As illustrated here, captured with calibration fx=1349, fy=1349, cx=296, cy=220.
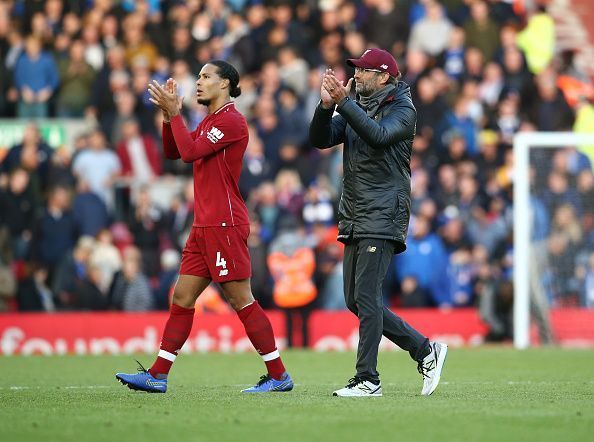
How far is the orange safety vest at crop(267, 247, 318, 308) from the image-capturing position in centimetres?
1817

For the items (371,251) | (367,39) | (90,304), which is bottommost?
(90,304)

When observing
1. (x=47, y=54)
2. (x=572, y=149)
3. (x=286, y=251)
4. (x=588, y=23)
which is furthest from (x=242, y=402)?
(x=588, y=23)

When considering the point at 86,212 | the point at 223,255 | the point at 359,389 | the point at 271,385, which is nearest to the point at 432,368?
the point at 359,389

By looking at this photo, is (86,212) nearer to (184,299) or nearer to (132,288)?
(132,288)

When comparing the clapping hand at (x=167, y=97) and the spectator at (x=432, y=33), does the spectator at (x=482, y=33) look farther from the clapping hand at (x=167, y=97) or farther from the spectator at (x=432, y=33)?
the clapping hand at (x=167, y=97)

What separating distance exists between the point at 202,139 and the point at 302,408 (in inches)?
85.2

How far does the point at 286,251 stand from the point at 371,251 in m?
8.85

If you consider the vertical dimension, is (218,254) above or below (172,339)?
above

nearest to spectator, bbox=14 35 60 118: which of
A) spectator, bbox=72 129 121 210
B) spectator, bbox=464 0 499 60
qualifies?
spectator, bbox=72 129 121 210

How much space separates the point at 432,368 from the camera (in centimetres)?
977

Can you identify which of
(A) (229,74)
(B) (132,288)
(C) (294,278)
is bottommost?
(B) (132,288)

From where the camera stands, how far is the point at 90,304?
61.2ft

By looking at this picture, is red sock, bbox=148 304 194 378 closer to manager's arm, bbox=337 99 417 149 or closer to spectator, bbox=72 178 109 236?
manager's arm, bbox=337 99 417 149

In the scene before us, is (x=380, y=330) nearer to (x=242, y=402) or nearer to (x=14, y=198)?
(x=242, y=402)
